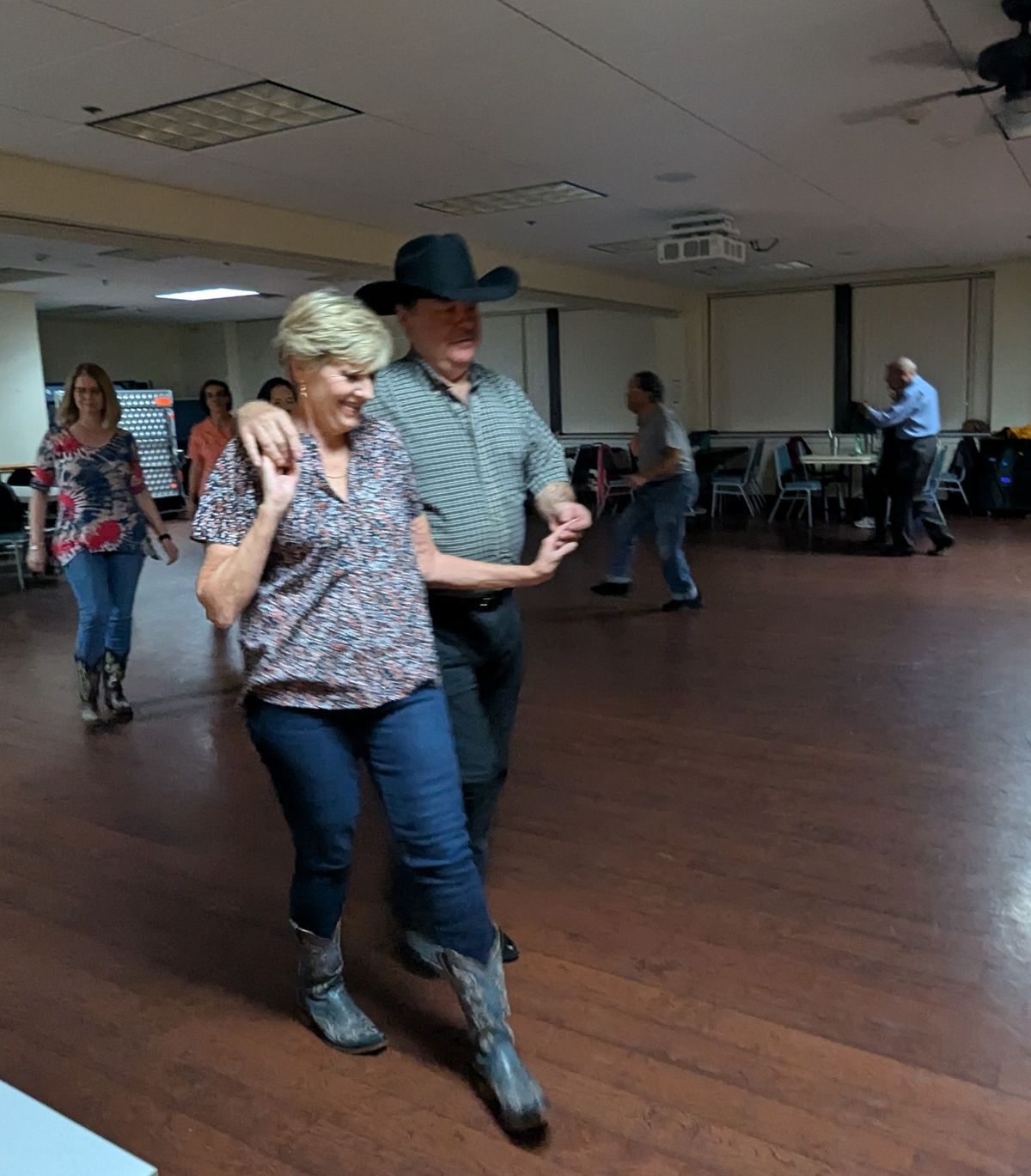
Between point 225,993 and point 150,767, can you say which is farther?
point 150,767

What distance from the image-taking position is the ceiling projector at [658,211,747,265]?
7438 millimetres

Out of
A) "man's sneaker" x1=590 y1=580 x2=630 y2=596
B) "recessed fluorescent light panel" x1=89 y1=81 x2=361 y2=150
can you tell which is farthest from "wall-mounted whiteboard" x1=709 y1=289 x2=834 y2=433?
"recessed fluorescent light panel" x1=89 y1=81 x2=361 y2=150

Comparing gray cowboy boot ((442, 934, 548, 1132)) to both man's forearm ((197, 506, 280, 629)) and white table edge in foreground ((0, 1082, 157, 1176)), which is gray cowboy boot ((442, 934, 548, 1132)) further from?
white table edge in foreground ((0, 1082, 157, 1176))

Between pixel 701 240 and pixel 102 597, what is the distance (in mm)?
5024

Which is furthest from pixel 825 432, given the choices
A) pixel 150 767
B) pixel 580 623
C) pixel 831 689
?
pixel 150 767

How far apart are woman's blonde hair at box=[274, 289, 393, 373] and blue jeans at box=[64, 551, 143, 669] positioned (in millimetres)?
2762

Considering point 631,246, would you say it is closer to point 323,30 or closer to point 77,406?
point 323,30

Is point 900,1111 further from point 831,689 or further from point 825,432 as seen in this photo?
point 825,432

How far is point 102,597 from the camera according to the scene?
4.35 m

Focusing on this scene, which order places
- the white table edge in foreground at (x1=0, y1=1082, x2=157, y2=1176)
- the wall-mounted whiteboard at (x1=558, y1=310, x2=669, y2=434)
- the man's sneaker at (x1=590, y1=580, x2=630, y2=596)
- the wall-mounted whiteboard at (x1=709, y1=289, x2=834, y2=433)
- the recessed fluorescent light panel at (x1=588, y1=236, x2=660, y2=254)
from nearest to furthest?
the white table edge in foreground at (x1=0, y1=1082, x2=157, y2=1176) < the man's sneaker at (x1=590, y1=580, x2=630, y2=596) < the recessed fluorescent light panel at (x1=588, y1=236, x2=660, y2=254) < the wall-mounted whiteboard at (x1=709, y1=289, x2=834, y2=433) < the wall-mounted whiteboard at (x1=558, y1=310, x2=669, y2=434)

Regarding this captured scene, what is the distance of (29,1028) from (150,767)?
1.68 m

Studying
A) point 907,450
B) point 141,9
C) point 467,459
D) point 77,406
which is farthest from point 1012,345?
point 467,459

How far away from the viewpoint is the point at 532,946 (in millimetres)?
2596

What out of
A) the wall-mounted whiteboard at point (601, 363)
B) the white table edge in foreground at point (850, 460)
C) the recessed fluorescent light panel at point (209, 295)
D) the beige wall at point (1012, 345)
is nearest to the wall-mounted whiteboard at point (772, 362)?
the wall-mounted whiteboard at point (601, 363)
